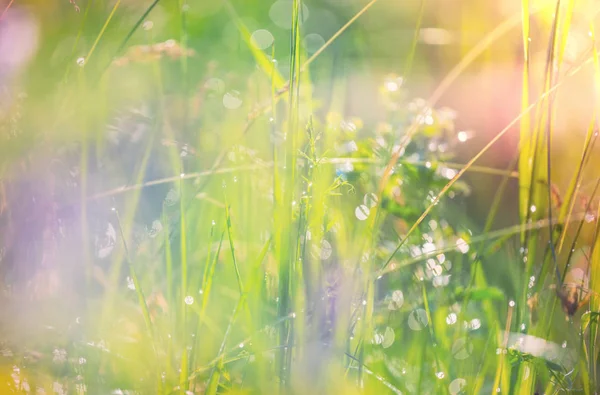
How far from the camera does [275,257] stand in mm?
808

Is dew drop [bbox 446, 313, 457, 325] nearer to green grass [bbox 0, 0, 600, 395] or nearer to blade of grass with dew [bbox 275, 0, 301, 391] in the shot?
green grass [bbox 0, 0, 600, 395]

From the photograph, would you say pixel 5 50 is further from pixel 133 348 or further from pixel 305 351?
pixel 305 351

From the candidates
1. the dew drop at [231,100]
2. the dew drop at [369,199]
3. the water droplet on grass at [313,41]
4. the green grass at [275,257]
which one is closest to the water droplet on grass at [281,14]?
the water droplet on grass at [313,41]

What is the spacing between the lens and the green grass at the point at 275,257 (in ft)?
2.52

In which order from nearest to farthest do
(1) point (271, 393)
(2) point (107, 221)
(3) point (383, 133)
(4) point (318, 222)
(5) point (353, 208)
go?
(1) point (271, 393) → (4) point (318, 222) → (2) point (107, 221) → (5) point (353, 208) → (3) point (383, 133)

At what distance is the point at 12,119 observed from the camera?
3.31ft

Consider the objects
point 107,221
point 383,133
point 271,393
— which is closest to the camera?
point 271,393

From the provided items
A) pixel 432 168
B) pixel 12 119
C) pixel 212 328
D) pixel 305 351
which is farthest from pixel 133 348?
pixel 432 168

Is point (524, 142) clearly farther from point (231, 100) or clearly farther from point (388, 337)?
point (231, 100)

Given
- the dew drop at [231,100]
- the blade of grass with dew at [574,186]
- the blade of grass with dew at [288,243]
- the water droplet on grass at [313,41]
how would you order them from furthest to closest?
the water droplet on grass at [313,41] → the dew drop at [231,100] → the blade of grass with dew at [574,186] → the blade of grass with dew at [288,243]

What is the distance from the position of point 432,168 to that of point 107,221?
645 mm

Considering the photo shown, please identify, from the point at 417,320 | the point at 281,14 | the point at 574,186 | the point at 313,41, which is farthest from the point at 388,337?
the point at 281,14

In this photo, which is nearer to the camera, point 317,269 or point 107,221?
point 317,269

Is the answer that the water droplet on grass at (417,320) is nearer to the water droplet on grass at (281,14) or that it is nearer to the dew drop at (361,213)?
the dew drop at (361,213)
